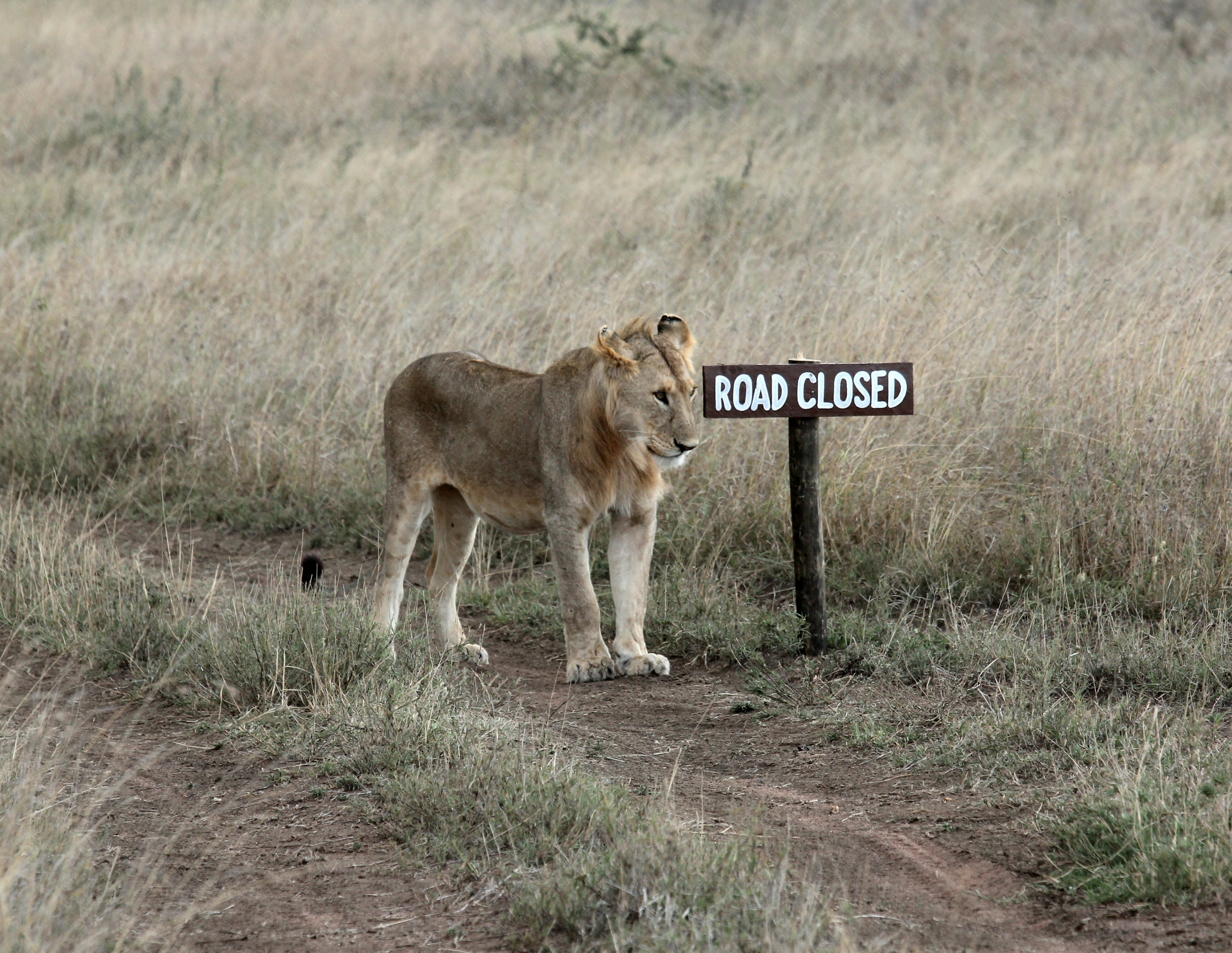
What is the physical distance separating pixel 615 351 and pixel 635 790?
6.01 feet

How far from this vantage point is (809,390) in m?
5.39

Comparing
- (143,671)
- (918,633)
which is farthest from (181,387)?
(918,633)

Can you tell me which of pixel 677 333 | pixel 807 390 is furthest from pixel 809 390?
pixel 677 333

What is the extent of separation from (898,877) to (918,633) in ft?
6.92

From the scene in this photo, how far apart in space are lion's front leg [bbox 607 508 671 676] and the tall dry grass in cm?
107

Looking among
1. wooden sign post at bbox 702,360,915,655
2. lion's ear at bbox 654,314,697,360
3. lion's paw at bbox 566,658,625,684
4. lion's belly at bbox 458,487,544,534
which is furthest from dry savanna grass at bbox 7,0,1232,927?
lion's ear at bbox 654,314,697,360

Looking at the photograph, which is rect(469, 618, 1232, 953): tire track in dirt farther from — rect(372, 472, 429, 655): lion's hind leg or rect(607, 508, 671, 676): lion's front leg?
rect(372, 472, 429, 655): lion's hind leg

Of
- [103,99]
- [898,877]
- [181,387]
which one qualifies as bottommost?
[898,877]

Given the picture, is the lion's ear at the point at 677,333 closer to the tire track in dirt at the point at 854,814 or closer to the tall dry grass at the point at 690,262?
the tire track in dirt at the point at 854,814

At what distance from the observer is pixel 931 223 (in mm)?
9883

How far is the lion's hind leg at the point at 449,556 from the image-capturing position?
606cm

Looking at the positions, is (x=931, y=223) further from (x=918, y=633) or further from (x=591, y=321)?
(x=918, y=633)

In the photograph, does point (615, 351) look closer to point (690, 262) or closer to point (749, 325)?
point (749, 325)

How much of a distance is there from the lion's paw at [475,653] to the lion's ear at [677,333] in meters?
1.51
